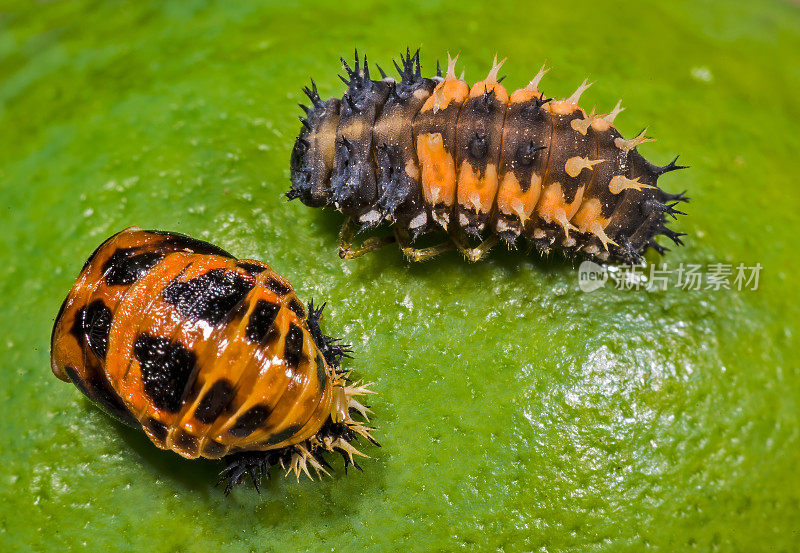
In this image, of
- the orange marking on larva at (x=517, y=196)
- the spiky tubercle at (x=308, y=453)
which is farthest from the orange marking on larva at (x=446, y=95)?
the spiky tubercle at (x=308, y=453)

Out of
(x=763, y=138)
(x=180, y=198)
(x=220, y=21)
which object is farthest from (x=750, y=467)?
(x=220, y=21)

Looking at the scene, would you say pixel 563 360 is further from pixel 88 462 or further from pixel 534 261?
pixel 88 462

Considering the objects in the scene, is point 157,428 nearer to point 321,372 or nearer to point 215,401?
point 215,401

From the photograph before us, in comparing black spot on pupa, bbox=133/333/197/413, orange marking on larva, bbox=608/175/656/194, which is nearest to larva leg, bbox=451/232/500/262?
orange marking on larva, bbox=608/175/656/194

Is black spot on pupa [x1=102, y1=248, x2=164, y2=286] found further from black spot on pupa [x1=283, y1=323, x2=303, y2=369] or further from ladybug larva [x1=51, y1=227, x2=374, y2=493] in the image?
black spot on pupa [x1=283, y1=323, x2=303, y2=369]

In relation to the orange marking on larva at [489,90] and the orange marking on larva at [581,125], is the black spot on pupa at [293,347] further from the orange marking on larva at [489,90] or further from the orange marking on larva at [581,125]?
the orange marking on larva at [581,125]
